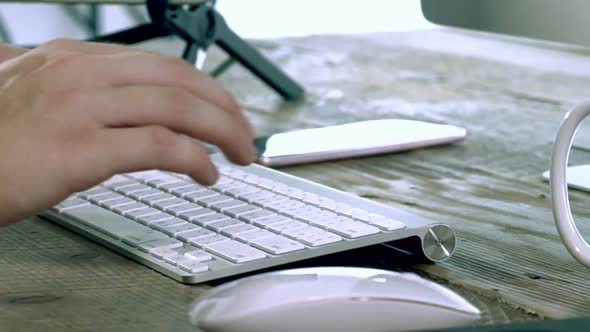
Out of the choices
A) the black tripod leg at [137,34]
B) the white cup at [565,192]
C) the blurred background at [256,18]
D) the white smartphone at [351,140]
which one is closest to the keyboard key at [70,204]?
the white smartphone at [351,140]

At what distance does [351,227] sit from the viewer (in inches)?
24.2

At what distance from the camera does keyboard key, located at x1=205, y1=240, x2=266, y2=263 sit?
56 centimetres

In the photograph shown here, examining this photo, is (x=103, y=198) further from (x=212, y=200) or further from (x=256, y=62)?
(x=256, y=62)

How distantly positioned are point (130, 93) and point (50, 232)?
17 centimetres

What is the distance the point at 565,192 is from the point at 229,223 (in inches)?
8.4

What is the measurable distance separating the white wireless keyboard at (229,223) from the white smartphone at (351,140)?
14cm

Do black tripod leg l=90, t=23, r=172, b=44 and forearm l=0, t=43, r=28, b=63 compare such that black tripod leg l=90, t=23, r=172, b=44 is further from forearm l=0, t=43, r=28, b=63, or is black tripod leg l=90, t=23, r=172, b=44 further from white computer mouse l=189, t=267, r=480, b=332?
white computer mouse l=189, t=267, r=480, b=332

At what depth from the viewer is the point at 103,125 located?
55 centimetres

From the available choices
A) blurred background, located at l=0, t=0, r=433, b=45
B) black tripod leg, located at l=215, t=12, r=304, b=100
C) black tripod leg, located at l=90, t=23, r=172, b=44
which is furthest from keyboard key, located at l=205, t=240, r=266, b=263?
blurred background, located at l=0, t=0, r=433, b=45

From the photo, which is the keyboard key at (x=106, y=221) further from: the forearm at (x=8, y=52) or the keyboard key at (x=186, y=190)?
the forearm at (x=8, y=52)

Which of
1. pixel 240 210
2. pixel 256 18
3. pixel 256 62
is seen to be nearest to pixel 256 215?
pixel 240 210

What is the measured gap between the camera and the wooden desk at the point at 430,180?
544 millimetres

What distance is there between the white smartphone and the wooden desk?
0.01 meters

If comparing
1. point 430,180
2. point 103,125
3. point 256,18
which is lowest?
point 256,18
